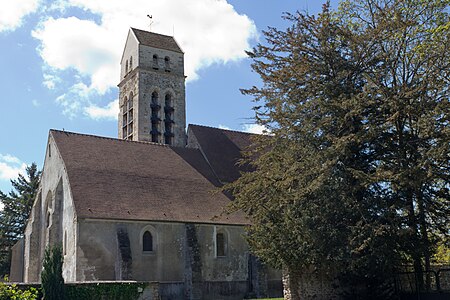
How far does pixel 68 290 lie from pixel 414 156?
13.2m

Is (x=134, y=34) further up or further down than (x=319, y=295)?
further up

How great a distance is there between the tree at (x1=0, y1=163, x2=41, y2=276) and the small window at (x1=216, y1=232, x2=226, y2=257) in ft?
69.2

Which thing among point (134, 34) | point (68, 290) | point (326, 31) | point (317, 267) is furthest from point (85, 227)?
point (134, 34)

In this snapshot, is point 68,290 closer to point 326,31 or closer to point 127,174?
point 127,174

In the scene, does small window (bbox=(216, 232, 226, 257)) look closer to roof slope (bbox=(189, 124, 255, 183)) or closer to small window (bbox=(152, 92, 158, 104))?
roof slope (bbox=(189, 124, 255, 183))

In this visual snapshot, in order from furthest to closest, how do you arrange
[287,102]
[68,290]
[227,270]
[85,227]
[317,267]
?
[227,270] < [85,227] < [287,102] < [317,267] < [68,290]

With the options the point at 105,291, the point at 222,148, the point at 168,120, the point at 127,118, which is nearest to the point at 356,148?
the point at 105,291

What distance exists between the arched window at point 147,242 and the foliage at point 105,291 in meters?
6.65

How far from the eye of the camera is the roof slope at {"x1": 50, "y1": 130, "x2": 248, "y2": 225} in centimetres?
2631

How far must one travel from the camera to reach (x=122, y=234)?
84.1 feet

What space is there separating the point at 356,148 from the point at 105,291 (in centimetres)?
1086

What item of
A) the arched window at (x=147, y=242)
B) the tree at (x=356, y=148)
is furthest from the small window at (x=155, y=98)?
the tree at (x=356, y=148)

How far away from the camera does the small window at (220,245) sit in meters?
28.5

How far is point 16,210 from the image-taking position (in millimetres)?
45344
